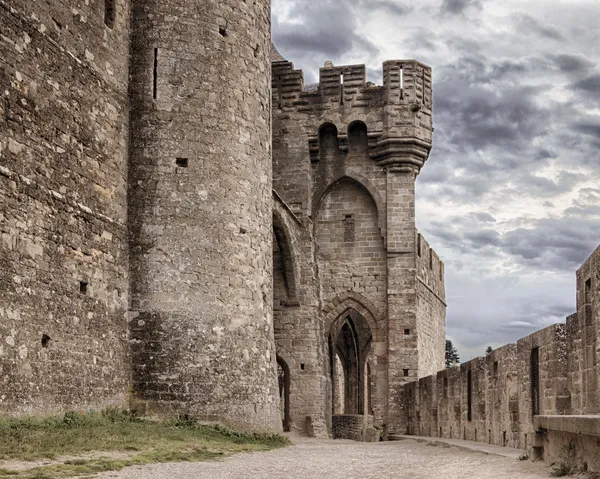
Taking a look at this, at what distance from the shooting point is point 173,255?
602 inches

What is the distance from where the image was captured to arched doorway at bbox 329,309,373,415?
35219 millimetres

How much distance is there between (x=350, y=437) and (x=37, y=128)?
17127mm

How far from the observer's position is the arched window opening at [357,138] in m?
25.8

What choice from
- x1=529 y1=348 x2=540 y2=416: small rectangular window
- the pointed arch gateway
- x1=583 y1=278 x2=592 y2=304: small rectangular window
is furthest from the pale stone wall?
x1=583 y1=278 x2=592 y2=304: small rectangular window

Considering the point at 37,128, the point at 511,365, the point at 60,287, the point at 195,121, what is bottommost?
the point at 511,365

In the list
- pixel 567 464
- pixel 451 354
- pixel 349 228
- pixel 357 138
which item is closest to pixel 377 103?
pixel 357 138

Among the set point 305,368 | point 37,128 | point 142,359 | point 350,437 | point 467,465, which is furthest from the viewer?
point 350,437

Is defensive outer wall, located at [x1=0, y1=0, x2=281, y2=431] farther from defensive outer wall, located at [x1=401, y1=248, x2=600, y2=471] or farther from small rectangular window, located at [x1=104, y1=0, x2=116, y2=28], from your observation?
defensive outer wall, located at [x1=401, y1=248, x2=600, y2=471]

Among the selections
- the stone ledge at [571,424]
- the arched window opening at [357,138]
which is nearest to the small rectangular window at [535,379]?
the stone ledge at [571,424]

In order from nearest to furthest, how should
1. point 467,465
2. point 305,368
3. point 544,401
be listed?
point 467,465
point 544,401
point 305,368

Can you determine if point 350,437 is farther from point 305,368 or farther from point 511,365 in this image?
point 511,365

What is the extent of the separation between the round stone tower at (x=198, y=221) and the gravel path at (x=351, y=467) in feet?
6.63

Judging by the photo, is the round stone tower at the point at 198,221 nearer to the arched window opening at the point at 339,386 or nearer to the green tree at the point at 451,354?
the arched window opening at the point at 339,386

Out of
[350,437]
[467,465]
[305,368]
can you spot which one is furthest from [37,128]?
[350,437]
